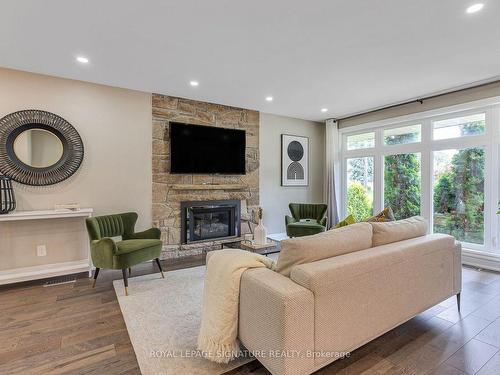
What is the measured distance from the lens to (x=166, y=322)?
2244 mm

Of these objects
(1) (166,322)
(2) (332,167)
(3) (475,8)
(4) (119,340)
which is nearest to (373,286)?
(1) (166,322)

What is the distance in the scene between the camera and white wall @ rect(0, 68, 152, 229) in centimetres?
325

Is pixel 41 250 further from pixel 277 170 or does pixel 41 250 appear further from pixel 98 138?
pixel 277 170

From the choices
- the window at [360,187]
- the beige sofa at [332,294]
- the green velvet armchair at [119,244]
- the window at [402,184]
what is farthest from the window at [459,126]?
the green velvet armchair at [119,244]

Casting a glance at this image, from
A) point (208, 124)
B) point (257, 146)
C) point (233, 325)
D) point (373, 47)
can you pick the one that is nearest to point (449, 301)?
point (233, 325)

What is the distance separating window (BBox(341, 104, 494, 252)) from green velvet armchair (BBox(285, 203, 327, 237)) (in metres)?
1.13

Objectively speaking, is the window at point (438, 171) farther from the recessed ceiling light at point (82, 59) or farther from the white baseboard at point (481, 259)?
the recessed ceiling light at point (82, 59)

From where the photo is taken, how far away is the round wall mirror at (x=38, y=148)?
3.21m

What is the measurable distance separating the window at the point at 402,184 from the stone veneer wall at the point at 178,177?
2.68 m

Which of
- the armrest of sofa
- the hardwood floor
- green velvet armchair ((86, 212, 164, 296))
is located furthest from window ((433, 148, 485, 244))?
green velvet armchair ((86, 212, 164, 296))

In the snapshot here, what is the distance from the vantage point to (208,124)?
4527mm

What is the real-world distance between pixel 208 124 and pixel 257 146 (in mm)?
1064

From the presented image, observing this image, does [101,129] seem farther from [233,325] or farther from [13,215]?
[233,325]

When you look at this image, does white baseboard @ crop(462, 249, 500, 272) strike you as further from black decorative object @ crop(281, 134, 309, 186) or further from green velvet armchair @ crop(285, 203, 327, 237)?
black decorative object @ crop(281, 134, 309, 186)
